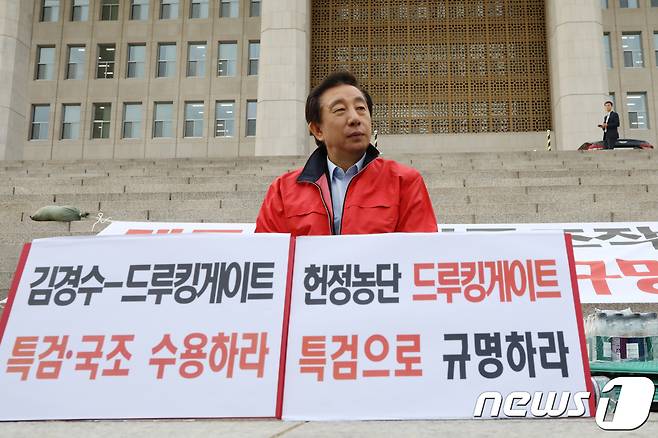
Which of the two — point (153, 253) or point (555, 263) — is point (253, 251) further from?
point (555, 263)

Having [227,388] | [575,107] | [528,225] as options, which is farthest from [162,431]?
[575,107]

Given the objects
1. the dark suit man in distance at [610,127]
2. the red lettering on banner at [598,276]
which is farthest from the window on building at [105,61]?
the red lettering on banner at [598,276]

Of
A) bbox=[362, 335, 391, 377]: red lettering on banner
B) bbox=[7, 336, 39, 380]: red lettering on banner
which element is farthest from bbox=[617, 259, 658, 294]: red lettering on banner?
bbox=[7, 336, 39, 380]: red lettering on banner

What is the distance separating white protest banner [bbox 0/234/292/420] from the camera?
2.54 metres

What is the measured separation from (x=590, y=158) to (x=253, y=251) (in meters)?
12.2

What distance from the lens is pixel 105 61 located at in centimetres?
3045

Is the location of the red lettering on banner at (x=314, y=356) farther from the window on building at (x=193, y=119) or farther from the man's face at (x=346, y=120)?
the window on building at (x=193, y=119)

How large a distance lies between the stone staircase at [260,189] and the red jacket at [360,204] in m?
5.01

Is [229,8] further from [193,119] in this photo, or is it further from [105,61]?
[105,61]

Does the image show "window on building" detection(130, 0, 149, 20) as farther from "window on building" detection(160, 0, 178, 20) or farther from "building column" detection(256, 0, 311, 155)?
"building column" detection(256, 0, 311, 155)

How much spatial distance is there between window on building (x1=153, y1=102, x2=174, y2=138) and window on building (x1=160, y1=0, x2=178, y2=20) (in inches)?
178

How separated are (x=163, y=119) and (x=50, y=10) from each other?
28.1 ft

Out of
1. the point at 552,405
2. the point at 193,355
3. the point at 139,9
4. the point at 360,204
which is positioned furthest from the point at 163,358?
the point at 139,9

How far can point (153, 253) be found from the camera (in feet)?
9.63
